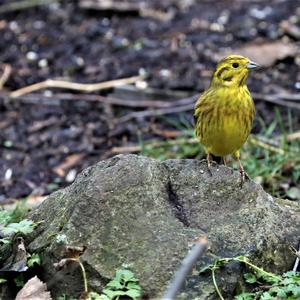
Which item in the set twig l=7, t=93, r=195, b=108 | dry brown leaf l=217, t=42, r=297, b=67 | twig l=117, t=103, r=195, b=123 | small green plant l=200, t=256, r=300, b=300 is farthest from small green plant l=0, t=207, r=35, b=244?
dry brown leaf l=217, t=42, r=297, b=67

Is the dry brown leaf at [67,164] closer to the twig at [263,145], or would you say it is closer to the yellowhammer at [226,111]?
the twig at [263,145]

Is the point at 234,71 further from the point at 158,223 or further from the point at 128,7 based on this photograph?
the point at 128,7

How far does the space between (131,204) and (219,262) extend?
1.71 feet

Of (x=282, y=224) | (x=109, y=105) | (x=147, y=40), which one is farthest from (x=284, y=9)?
(x=282, y=224)

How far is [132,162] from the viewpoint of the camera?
394cm

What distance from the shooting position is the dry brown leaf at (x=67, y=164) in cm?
666

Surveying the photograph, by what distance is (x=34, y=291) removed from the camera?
3527 millimetres

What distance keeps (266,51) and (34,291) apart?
17.0 feet

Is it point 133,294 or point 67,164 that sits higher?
point 133,294

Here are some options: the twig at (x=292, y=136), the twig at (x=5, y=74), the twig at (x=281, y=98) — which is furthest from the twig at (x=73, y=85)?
the twig at (x=292, y=136)

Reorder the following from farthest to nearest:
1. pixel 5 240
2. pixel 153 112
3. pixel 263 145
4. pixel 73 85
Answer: pixel 73 85 < pixel 153 112 < pixel 263 145 < pixel 5 240

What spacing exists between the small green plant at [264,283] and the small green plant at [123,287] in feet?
1.09

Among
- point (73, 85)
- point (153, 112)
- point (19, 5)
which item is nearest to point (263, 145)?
point (153, 112)

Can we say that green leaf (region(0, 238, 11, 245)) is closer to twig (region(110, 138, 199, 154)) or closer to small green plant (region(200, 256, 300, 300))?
small green plant (region(200, 256, 300, 300))
